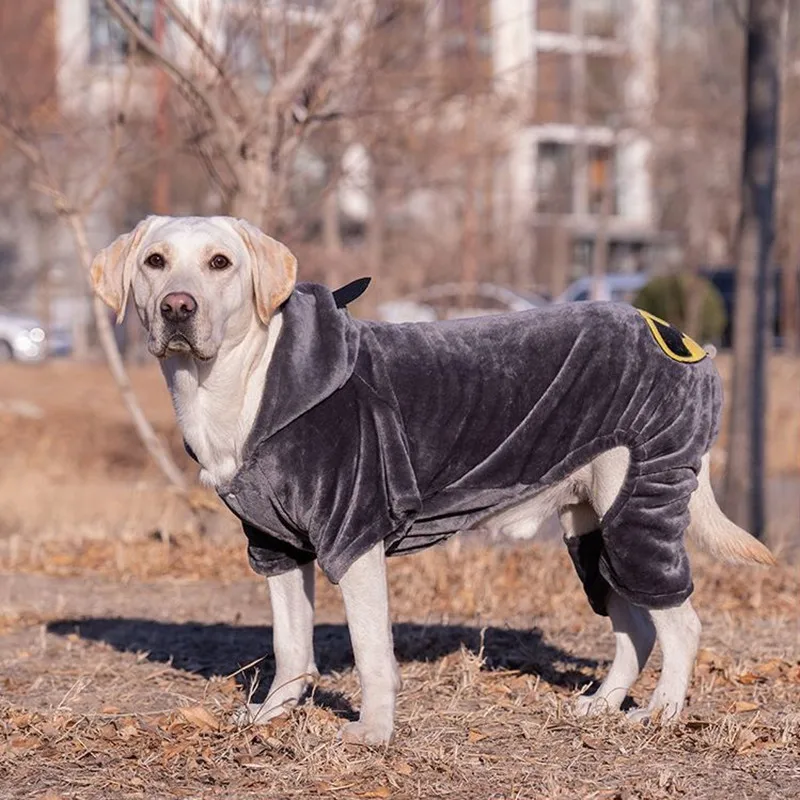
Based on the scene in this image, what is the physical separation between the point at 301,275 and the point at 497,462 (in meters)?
14.4

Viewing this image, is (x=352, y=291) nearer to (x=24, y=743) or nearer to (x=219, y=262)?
(x=219, y=262)

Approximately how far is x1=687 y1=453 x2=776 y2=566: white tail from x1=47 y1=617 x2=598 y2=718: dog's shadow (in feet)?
2.86

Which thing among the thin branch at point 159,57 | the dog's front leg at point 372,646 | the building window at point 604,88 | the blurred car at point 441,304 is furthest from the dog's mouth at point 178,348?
the building window at point 604,88

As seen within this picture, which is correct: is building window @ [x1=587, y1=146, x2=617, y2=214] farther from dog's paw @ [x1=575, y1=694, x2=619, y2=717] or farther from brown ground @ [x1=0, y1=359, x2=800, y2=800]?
dog's paw @ [x1=575, y1=694, x2=619, y2=717]

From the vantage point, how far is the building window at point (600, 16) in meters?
35.6

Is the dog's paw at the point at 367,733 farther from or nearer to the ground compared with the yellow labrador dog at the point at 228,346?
nearer to the ground

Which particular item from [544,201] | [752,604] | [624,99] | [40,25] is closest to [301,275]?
[40,25]

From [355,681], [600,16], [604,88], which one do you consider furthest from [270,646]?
[600,16]

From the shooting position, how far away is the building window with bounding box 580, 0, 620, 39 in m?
35.6

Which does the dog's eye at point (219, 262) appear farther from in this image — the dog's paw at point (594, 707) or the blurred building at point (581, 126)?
the blurred building at point (581, 126)

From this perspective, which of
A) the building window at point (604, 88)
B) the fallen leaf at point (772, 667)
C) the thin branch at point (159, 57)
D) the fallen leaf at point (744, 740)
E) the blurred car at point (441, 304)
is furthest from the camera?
the building window at point (604, 88)

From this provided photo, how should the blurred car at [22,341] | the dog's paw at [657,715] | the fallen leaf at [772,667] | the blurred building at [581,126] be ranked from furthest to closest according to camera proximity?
the blurred car at [22,341] → the blurred building at [581,126] → the fallen leaf at [772,667] → the dog's paw at [657,715]

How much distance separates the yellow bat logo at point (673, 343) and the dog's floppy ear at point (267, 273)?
4.10ft

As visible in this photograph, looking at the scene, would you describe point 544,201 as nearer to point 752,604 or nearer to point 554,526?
point 554,526
